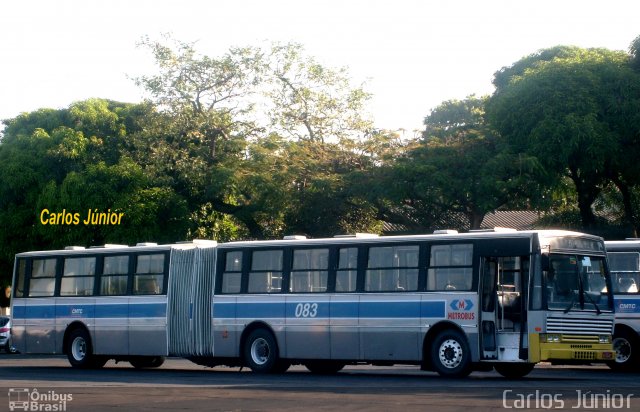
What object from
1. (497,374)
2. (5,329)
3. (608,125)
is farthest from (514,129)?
(5,329)

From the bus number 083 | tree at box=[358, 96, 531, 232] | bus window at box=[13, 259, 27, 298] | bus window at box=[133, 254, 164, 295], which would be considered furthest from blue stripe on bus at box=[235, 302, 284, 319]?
tree at box=[358, 96, 531, 232]

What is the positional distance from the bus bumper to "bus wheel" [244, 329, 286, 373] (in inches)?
254

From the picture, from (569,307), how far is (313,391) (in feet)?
18.2

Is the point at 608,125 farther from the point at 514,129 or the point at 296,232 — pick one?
the point at 296,232

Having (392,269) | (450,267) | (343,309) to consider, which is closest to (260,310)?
(343,309)

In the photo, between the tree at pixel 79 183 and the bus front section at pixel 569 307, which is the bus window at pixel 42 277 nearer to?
the tree at pixel 79 183

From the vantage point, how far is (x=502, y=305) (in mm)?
20172

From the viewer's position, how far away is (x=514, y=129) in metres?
33.5

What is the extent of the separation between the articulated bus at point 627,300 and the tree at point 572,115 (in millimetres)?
8002

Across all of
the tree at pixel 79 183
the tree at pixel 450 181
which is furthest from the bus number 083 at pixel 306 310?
the tree at pixel 79 183

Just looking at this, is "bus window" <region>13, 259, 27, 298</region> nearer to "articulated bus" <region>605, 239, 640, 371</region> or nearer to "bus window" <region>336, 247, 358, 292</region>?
"bus window" <region>336, 247, 358, 292</region>

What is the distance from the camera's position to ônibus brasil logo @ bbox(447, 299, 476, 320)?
794 inches

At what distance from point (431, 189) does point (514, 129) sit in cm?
352

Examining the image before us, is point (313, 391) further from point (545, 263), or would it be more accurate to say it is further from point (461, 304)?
point (545, 263)
